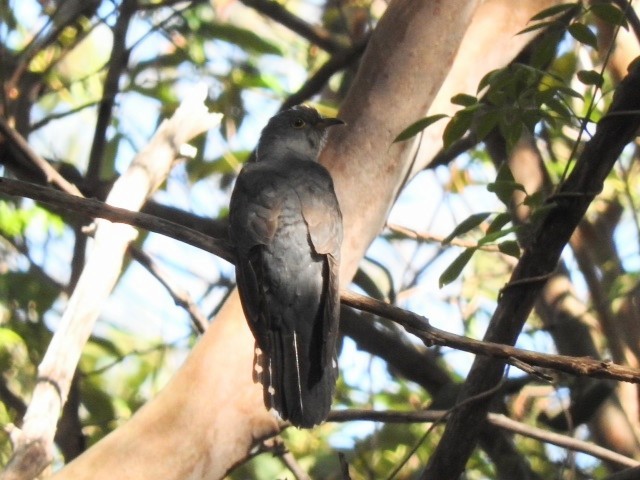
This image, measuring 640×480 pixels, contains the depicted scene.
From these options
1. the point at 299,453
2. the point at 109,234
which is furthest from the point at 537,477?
the point at 109,234

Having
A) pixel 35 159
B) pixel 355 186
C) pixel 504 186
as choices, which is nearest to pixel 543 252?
pixel 504 186

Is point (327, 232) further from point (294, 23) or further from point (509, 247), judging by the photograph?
point (294, 23)

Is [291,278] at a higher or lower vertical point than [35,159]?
lower

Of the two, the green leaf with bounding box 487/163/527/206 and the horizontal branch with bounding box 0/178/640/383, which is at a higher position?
the green leaf with bounding box 487/163/527/206

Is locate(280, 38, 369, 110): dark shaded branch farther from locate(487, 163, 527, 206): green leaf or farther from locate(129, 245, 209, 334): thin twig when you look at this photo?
locate(487, 163, 527, 206): green leaf

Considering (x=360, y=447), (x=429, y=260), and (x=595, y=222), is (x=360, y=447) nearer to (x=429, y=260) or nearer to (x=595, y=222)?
(x=429, y=260)

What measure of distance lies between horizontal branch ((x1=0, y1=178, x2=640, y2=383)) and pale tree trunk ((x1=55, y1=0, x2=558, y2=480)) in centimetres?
62

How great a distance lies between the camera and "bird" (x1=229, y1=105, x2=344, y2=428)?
131 inches

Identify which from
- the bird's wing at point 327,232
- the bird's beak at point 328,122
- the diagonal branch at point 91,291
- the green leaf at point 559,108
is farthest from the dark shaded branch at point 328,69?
the green leaf at point 559,108

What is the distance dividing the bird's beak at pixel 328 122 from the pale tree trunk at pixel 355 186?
4 cm

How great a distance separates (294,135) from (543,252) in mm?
1939

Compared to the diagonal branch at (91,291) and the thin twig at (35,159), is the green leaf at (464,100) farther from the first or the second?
the thin twig at (35,159)

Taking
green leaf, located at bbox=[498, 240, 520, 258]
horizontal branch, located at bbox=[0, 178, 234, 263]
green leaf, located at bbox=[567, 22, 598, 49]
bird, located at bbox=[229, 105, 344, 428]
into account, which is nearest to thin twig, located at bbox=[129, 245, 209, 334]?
bird, located at bbox=[229, 105, 344, 428]

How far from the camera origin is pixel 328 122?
184 inches
